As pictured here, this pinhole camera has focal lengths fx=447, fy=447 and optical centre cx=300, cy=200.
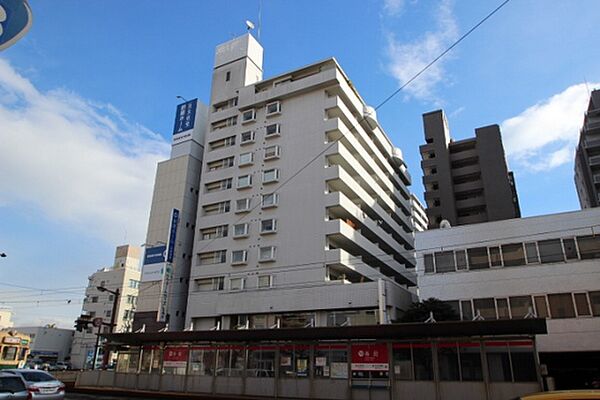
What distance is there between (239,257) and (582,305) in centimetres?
2806

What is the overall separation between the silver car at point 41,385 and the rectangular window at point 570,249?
92.3 feet

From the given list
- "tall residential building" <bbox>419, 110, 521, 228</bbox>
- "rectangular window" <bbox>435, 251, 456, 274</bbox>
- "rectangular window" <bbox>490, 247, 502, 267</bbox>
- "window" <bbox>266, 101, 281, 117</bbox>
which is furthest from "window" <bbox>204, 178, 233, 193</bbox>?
"tall residential building" <bbox>419, 110, 521, 228</bbox>

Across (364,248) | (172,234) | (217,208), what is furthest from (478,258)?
(172,234)

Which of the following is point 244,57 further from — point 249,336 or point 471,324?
point 471,324

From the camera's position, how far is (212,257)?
45.7 metres

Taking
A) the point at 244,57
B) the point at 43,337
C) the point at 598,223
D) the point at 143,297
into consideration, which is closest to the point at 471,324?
the point at 598,223

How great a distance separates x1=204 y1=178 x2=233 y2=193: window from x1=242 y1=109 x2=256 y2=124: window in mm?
7001

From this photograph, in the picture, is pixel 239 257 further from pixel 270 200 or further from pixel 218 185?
pixel 218 185

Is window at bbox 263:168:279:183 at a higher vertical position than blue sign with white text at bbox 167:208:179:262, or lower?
higher

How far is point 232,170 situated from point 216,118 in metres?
7.99

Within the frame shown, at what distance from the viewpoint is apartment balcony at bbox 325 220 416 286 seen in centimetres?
3909

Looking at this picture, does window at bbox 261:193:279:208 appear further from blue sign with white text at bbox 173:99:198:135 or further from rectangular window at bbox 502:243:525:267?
rectangular window at bbox 502:243:525:267

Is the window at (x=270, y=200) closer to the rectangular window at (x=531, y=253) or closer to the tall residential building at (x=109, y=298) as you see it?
the rectangular window at (x=531, y=253)

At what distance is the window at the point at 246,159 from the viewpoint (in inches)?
1854
